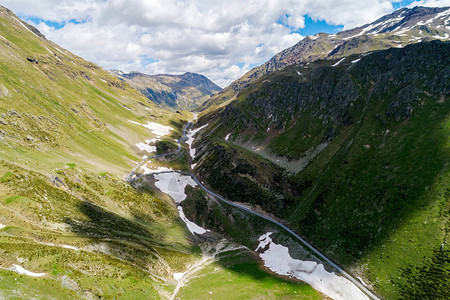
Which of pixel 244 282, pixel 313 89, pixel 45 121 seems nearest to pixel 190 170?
pixel 45 121

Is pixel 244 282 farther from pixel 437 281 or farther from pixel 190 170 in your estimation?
pixel 190 170

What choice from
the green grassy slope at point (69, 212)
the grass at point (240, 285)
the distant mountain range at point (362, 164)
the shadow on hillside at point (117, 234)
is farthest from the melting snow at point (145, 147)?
the grass at point (240, 285)

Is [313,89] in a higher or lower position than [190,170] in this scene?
higher

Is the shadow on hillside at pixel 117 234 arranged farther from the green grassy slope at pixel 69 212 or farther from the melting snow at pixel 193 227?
the melting snow at pixel 193 227

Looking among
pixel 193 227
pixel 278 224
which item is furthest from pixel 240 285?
pixel 278 224

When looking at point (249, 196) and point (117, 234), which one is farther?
point (249, 196)

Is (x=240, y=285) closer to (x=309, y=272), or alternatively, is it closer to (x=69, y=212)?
(x=309, y=272)

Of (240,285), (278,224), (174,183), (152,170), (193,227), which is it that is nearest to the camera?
(240,285)
